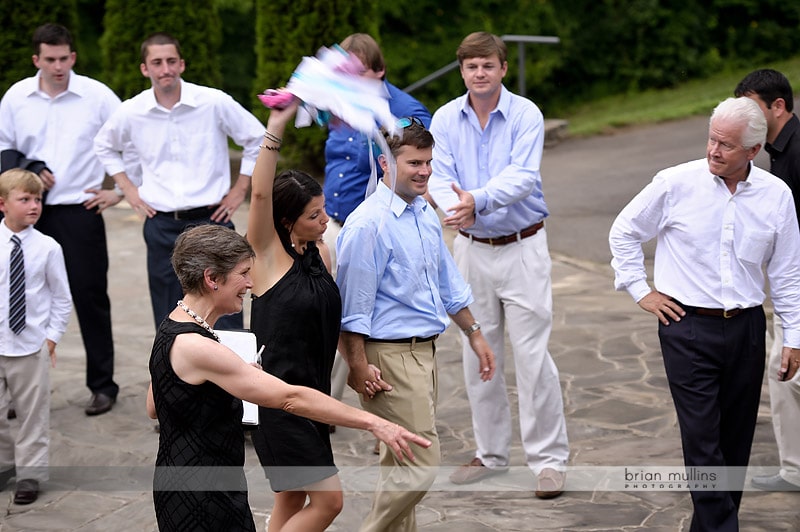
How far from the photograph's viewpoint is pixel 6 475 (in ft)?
20.9

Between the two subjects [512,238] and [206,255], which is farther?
[512,238]

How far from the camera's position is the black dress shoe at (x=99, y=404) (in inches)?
294

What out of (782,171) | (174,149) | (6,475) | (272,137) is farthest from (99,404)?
(782,171)

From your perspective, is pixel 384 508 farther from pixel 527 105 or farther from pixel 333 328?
pixel 527 105

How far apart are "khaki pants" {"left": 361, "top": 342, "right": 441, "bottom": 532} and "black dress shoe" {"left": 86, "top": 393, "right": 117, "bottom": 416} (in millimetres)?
3097

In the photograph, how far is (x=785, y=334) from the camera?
16.7 ft

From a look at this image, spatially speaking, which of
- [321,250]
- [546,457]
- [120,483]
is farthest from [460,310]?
[120,483]

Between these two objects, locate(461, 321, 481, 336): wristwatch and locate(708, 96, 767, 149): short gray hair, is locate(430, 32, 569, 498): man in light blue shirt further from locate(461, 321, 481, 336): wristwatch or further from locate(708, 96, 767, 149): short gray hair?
locate(708, 96, 767, 149): short gray hair

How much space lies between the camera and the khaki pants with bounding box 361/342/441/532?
15.7ft

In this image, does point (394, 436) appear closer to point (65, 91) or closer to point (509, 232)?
point (509, 232)

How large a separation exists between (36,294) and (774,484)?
3989mm

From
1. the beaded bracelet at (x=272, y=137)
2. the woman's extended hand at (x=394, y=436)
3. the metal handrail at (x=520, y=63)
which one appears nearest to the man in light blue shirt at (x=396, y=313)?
the beaded bracelet at (x=272, y=137)

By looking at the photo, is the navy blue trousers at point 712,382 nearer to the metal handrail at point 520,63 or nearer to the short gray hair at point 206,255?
the short gray hair at point 206,255

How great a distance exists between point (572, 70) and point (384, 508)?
728 inches
